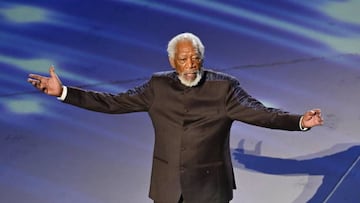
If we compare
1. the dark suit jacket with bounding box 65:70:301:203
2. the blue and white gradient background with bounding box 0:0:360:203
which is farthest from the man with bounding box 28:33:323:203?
the blue and white gradient background with bounding box 0:0:360:203

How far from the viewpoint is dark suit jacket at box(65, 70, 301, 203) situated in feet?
6.07

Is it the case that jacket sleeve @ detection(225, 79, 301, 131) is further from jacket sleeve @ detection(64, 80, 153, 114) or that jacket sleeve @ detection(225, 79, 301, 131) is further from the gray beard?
jacket sleeve @ detection(64, 80, 153, 114)

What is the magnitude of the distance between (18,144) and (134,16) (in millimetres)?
809

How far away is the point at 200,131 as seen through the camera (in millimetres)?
1856

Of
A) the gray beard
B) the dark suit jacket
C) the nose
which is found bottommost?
the dark suit jacket

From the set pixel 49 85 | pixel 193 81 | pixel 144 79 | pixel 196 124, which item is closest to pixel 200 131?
pixel 196 124

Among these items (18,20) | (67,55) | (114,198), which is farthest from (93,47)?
(114,198)

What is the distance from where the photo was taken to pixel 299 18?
2965 mm

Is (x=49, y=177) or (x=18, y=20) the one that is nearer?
(x=49, y=177)

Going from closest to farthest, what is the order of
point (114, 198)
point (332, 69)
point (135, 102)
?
point (135, 102) → point (114, 198) → point (332, 69)

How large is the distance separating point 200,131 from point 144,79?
115 cm

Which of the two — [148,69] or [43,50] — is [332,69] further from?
[43,50]

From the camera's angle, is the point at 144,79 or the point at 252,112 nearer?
the point at 252,112

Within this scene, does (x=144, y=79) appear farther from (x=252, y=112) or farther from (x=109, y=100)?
(x=252, y=112)
